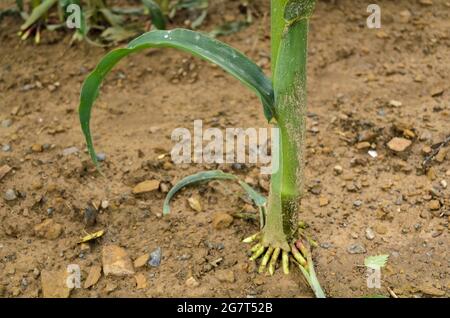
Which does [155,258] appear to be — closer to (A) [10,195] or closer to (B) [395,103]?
(A) [10,195]

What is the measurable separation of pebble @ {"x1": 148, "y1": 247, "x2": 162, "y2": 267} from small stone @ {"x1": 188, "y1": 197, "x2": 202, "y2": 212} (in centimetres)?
15

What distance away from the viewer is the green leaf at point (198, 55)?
1093mm

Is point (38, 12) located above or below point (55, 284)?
above

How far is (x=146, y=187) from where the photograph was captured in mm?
1545

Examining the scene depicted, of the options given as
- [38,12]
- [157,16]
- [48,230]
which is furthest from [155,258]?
[38,12]

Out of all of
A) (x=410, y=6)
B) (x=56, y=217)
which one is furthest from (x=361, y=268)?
(x=410, y=6)

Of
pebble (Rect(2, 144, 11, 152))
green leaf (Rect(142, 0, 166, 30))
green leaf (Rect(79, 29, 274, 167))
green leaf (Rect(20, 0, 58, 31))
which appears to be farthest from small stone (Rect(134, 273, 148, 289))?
green leaf (Rect(20, 0, 58, 31))

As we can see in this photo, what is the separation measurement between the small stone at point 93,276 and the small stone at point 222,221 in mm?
279

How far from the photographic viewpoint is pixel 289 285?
4.22ft

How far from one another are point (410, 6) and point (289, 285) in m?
1.31

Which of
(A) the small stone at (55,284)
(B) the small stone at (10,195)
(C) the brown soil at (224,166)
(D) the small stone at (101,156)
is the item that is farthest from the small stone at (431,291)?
(B) the small stone at (10,195)

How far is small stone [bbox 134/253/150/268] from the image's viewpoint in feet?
4.47

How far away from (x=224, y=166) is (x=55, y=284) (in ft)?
1.74

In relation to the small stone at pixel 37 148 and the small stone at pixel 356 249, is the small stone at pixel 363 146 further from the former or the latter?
the small stone at pixel 37 148
